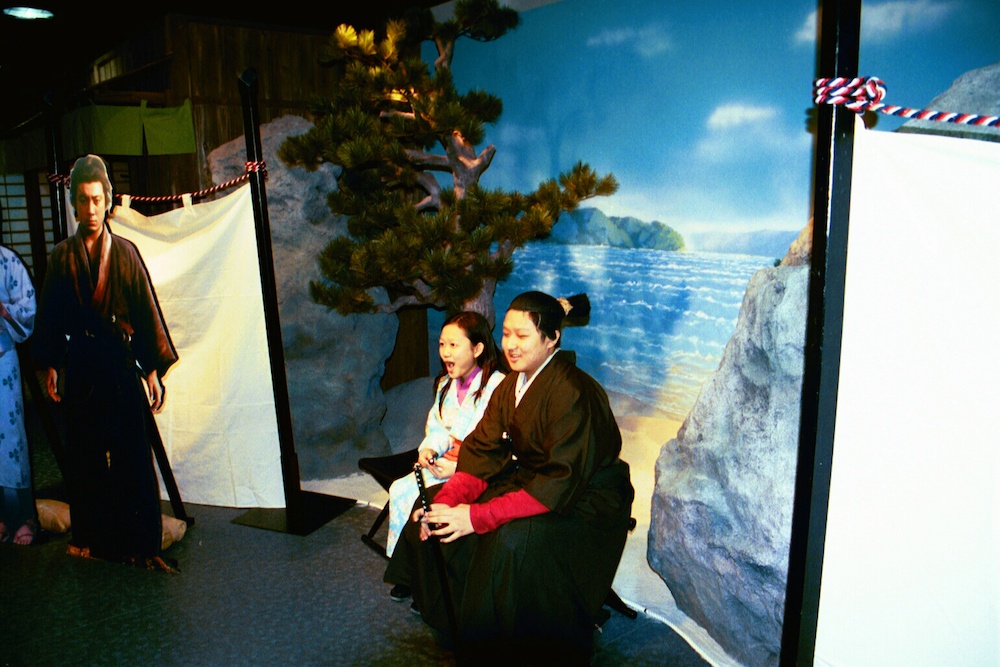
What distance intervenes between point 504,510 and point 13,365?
113 inches

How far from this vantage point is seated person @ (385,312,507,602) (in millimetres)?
3254

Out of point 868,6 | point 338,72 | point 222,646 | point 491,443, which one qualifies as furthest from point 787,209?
point 338,72

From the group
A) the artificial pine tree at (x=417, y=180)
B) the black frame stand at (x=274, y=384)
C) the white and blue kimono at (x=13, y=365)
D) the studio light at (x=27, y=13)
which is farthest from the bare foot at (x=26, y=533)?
the studio light at (x=27, y=13)

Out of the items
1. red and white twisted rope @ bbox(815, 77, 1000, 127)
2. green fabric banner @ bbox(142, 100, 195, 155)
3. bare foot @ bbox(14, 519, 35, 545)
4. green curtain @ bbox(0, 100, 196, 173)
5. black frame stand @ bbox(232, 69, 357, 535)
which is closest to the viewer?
red and white twisted rope @ bbox(815, 77, 1000, 127)

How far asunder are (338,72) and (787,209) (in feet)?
12.9

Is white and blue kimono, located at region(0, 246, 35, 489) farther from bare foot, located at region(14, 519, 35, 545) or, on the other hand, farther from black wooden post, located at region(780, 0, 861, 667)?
black wooden post, located at region(780, 0, 861, 667)

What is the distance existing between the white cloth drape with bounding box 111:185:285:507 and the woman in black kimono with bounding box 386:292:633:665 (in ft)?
4.65

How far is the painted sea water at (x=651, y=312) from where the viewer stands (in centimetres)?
407

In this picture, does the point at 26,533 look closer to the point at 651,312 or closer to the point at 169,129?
the point at 169,129

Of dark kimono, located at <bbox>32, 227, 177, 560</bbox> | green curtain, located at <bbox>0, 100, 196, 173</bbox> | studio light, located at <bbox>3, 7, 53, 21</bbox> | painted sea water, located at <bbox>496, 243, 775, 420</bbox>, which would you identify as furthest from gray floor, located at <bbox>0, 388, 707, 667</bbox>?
studio light, located at <bbox>3, 7, 53, 21</bbox>

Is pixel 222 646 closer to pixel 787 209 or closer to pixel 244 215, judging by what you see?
pixel 244 215

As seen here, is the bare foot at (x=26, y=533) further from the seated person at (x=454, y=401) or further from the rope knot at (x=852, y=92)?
the rope knot at (x=852, y=92)

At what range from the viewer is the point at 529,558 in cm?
250

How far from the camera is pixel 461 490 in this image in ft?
9.30
